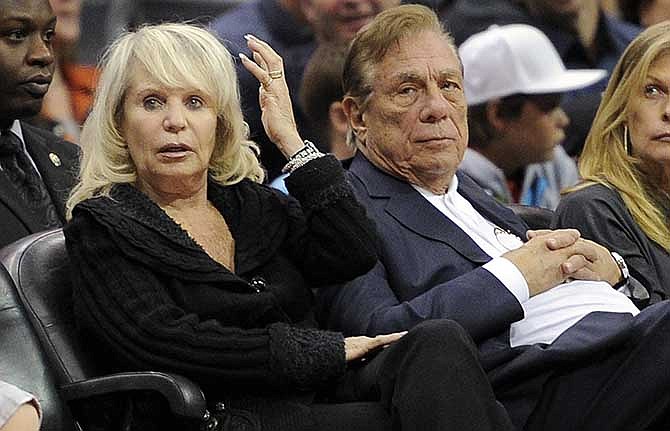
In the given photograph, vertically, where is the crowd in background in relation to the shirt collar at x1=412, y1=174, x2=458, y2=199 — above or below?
below

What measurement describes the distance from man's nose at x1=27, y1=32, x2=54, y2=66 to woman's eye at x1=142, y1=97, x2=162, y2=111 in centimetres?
81

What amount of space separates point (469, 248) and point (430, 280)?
16 centimetres

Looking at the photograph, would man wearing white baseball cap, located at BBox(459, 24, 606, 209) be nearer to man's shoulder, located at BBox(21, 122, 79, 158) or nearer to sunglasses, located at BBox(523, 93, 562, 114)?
sunglasses, located at BBox(523, 93, 562, 114)

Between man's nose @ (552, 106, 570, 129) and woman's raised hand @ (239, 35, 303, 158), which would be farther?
man's nose @ (552, 106, 570, 129)

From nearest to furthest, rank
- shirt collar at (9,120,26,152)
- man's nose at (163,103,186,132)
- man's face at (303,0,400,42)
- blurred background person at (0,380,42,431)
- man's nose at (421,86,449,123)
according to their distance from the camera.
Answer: blurred background person at (0,380,42,431) → man's nose at (163,103,186,132) → man's nose at (421,86,449,123) → shirt collar at (9,120,26,152) → man's face at (303,0,400,42)

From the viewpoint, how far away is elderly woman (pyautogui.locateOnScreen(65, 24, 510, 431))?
3.50m

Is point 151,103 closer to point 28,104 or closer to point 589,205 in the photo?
point 28,104

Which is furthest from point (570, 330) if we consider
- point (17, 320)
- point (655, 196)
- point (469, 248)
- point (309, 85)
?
point (309, 85)

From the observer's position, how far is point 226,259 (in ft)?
12.5

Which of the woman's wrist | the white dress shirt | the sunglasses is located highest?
the woman's wrist

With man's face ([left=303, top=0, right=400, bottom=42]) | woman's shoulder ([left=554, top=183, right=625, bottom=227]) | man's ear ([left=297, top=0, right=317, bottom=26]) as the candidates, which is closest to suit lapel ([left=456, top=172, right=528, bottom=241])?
woman's shoulder ([left=554, top=183, right=625, bottom=227])

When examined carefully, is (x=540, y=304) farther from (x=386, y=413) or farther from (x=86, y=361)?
(x=86, y=361)

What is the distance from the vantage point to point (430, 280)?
13.0 ft

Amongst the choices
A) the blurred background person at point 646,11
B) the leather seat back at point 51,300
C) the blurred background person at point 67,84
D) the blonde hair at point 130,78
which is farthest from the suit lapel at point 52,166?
the blurred background person at point 646,11
